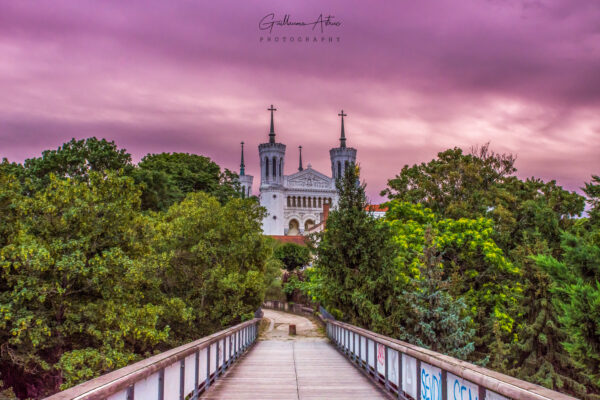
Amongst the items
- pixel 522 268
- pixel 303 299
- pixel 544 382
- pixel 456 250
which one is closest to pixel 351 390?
pixel 544 382

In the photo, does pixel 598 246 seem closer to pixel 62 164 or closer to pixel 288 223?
pixel 62 164

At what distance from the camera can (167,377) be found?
699cm

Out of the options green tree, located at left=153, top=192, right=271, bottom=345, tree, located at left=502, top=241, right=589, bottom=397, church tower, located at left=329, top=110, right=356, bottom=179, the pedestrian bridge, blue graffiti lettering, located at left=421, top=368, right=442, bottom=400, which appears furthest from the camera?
church tower, located at left=329, top=110, right=356, bottom=179

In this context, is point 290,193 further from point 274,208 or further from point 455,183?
point 455,183

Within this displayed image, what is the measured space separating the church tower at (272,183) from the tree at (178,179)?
74760mm

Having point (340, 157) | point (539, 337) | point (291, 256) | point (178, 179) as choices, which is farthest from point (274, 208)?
point (539, 337)

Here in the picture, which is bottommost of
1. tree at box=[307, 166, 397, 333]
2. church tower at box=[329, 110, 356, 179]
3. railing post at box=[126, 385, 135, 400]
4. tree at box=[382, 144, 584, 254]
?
railing post at box=[126, 385, 135, 400]

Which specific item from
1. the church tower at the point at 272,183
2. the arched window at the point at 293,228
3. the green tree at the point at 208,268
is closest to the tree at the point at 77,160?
the green tree at the point at 208,268

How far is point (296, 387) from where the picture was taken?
32.5ft

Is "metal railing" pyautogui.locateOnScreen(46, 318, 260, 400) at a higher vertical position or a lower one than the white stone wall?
lower

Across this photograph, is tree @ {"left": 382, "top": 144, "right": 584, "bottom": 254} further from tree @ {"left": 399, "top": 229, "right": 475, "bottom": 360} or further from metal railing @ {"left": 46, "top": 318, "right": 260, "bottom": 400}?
metal railing @ {"left": 46, "top": 318, "right": 260, "bottom": 400}

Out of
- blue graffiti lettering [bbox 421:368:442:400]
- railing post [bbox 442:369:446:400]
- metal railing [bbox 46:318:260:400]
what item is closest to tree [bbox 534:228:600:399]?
metal railing [bbox 46:318:260:400]

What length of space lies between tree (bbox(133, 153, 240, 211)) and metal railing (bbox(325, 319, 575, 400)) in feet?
90.2

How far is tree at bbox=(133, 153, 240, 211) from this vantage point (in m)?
38.1
